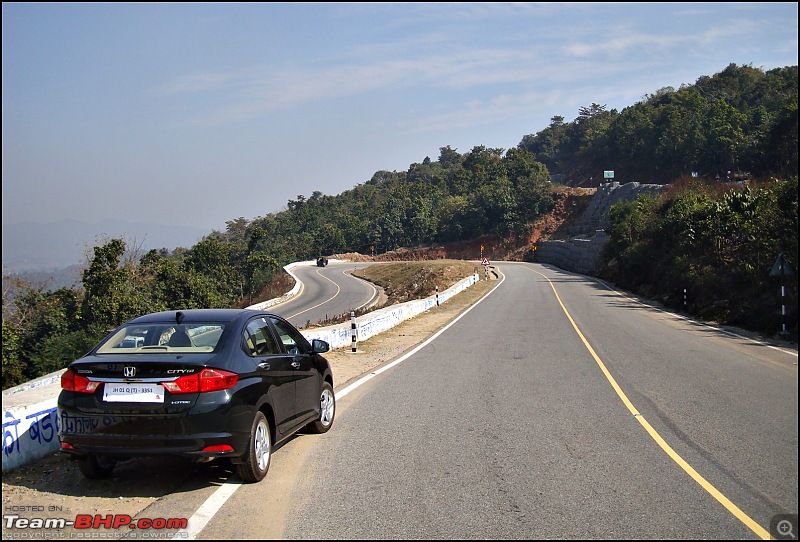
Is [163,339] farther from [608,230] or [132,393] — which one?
Result: [608,230]

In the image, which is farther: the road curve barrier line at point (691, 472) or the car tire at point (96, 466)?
the car tire at point (96, 466)

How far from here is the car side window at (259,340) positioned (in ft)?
22.6

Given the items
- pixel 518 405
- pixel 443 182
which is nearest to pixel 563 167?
pixel 443 182

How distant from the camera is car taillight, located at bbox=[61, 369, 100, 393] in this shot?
19.7 ft

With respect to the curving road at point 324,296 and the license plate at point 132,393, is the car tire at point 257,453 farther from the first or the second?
the curving road at point 324,296

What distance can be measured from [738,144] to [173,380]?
3018 inches

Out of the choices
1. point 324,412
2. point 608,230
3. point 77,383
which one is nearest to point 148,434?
point 77,383

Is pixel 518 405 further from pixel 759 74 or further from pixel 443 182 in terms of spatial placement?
pixel 443 182

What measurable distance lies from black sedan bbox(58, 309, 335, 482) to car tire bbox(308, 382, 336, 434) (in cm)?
151

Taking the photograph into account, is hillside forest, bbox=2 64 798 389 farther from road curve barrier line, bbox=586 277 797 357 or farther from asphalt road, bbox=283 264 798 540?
asphalt road, bbox=283 264 798 540

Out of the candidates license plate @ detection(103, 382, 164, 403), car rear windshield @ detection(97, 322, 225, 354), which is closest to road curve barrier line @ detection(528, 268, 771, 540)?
car rear windshield @ detection(97, 322, 225, 354)

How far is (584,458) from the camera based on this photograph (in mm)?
7086

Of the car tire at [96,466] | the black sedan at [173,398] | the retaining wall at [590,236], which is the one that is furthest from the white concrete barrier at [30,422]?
the retaining wall at [590,236]

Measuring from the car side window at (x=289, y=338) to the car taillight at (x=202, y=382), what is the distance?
→ 173cm
